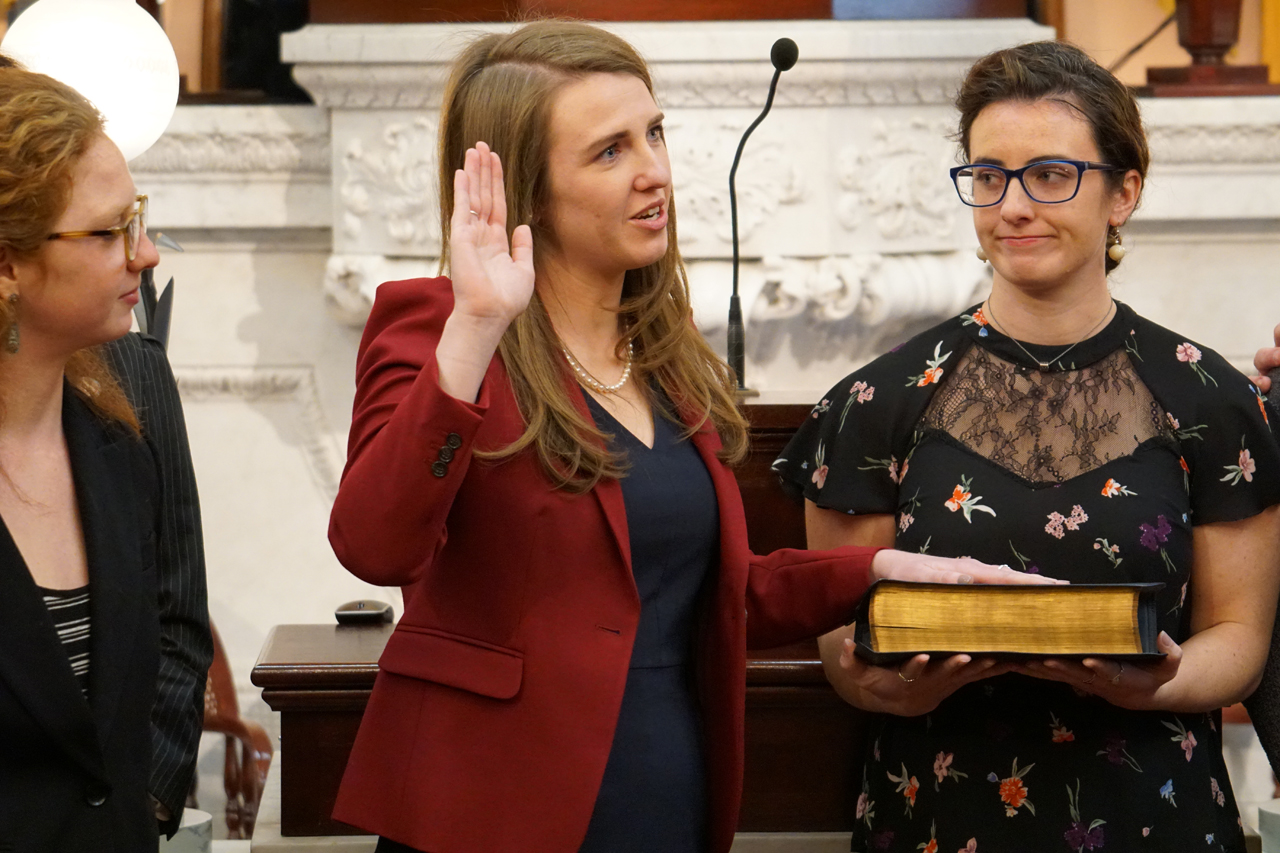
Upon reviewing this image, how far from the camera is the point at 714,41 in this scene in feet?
11.2

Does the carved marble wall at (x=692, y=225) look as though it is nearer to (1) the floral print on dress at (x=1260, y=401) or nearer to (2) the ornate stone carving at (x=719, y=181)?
(2) the ornate stone carving at (x=719, y=181)

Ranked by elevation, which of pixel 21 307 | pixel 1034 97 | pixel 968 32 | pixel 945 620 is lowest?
pixel 945 620

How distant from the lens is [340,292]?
139 inches

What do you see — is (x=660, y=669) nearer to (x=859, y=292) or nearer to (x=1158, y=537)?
(x=1158, y=537)

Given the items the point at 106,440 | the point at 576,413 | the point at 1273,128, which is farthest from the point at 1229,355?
the point at 106,440

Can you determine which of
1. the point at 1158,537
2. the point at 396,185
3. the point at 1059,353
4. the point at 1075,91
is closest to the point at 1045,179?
the point at 1075,91

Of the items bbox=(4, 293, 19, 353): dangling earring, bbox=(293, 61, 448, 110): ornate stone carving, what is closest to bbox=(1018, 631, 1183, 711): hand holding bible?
bbox=(4, 293, 19, 353): dangling earring

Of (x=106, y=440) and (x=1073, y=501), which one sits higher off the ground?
(x=106, y=440)

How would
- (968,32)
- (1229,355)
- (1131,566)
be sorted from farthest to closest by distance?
1. (1229,355)
2. (968,32)
3. (1131,566)

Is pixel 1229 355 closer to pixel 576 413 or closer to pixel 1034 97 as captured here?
pixel 1034 97

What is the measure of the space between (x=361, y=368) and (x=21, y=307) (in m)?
0.35

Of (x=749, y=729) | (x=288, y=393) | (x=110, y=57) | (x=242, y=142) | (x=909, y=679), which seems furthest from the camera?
(x=288, y=393)

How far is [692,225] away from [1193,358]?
1719mm

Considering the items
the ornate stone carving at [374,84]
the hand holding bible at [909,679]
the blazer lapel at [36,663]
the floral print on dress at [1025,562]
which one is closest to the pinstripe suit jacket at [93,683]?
→ the blazer lapel at [36,663]
